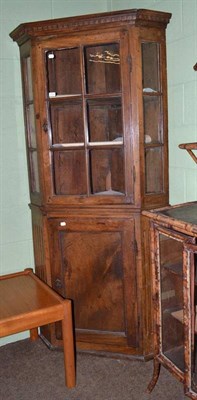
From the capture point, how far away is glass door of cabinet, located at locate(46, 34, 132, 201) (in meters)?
2.53

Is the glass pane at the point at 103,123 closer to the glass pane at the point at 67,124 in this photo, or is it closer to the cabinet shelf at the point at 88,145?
the glass pane at the point at 67,124

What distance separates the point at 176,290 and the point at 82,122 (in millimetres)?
1229

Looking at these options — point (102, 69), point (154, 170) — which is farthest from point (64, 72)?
point (154, 170)

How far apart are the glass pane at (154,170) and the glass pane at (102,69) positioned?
0.47m

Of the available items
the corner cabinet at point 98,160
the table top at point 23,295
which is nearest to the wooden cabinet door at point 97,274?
the corner cabinet at point 98,160

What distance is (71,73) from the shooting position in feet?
8.54

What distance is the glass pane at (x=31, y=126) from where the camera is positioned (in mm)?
2525

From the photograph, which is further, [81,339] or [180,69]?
[81,339]

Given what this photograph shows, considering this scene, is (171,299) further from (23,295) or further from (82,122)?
(82,122)

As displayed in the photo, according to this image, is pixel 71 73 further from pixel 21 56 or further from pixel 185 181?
pixel 185 181

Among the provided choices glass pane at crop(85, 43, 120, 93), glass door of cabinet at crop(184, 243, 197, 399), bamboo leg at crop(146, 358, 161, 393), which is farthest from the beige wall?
bamboo leg at crop(146, 358, 161, 393)

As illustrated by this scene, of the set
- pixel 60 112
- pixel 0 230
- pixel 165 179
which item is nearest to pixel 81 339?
pixel 0 230

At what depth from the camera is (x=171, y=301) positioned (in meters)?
2.04

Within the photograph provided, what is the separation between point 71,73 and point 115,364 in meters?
1.85
